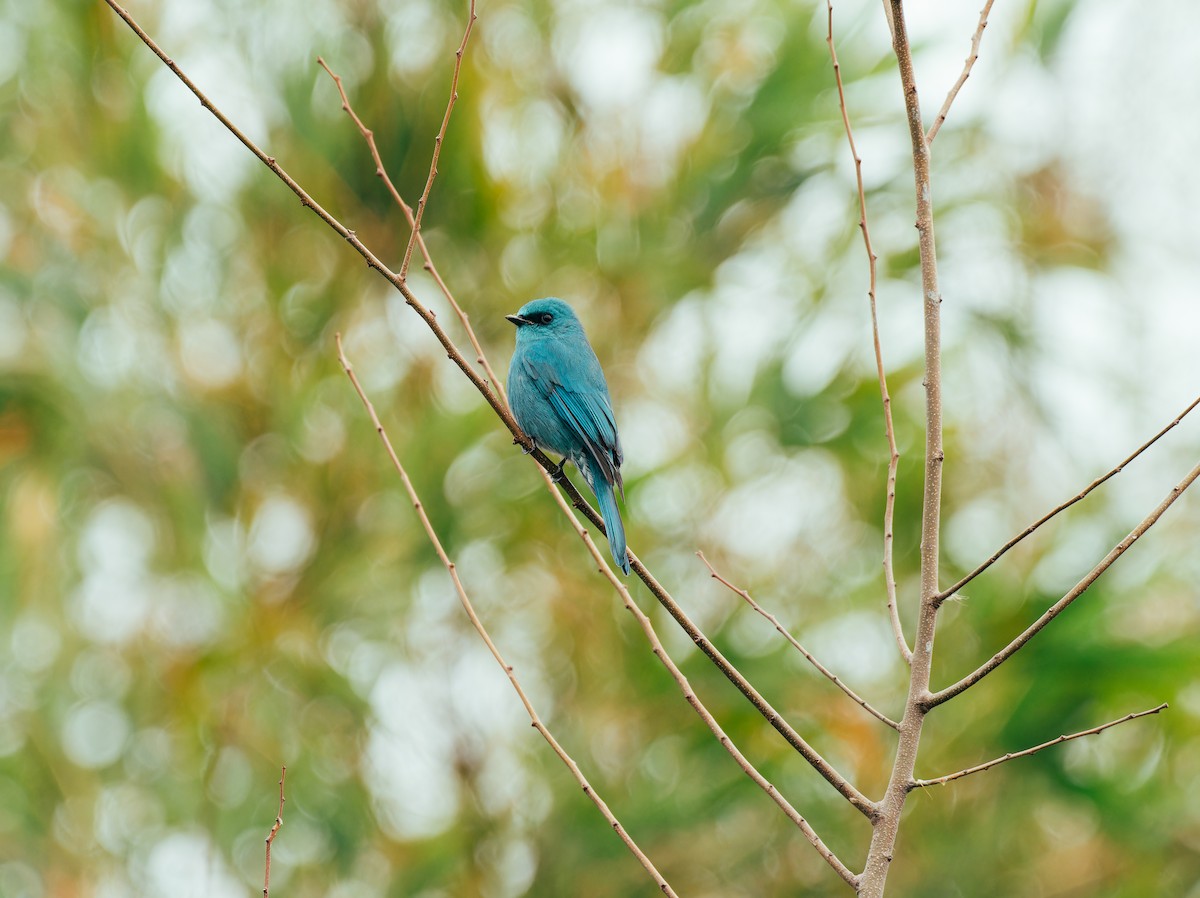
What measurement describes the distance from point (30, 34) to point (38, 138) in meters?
0.43

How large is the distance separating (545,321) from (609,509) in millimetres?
986

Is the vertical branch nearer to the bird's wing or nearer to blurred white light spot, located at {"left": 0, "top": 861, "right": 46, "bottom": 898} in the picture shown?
the bird's wing

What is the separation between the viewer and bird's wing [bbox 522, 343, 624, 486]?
3803 millimetres

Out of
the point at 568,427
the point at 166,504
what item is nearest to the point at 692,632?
the point at 568,427

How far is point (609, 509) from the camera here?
138 inches

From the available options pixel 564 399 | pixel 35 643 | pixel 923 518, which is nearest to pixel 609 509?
pixel 564 399

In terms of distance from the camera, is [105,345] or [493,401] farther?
[105,345]

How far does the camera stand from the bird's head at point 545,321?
164 inches

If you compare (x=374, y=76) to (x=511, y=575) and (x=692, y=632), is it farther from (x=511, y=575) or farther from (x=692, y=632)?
(x=692, y=632)

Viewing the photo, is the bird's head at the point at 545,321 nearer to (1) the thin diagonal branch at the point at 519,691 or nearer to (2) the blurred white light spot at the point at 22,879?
(1) the thin diagonal branch at the point at 519,691

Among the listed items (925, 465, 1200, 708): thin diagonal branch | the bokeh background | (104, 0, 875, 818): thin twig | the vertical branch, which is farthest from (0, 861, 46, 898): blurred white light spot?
(925, 465, 1200, 708): thin diagonal branch

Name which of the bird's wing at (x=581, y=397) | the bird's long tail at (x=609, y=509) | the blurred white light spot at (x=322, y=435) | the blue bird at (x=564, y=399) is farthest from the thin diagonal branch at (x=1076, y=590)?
the blurred white light spot at (x=322, y=435)

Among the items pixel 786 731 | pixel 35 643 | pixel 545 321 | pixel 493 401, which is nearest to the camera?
pixel 786 731

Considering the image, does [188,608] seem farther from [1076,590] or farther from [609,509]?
[1076,590]
